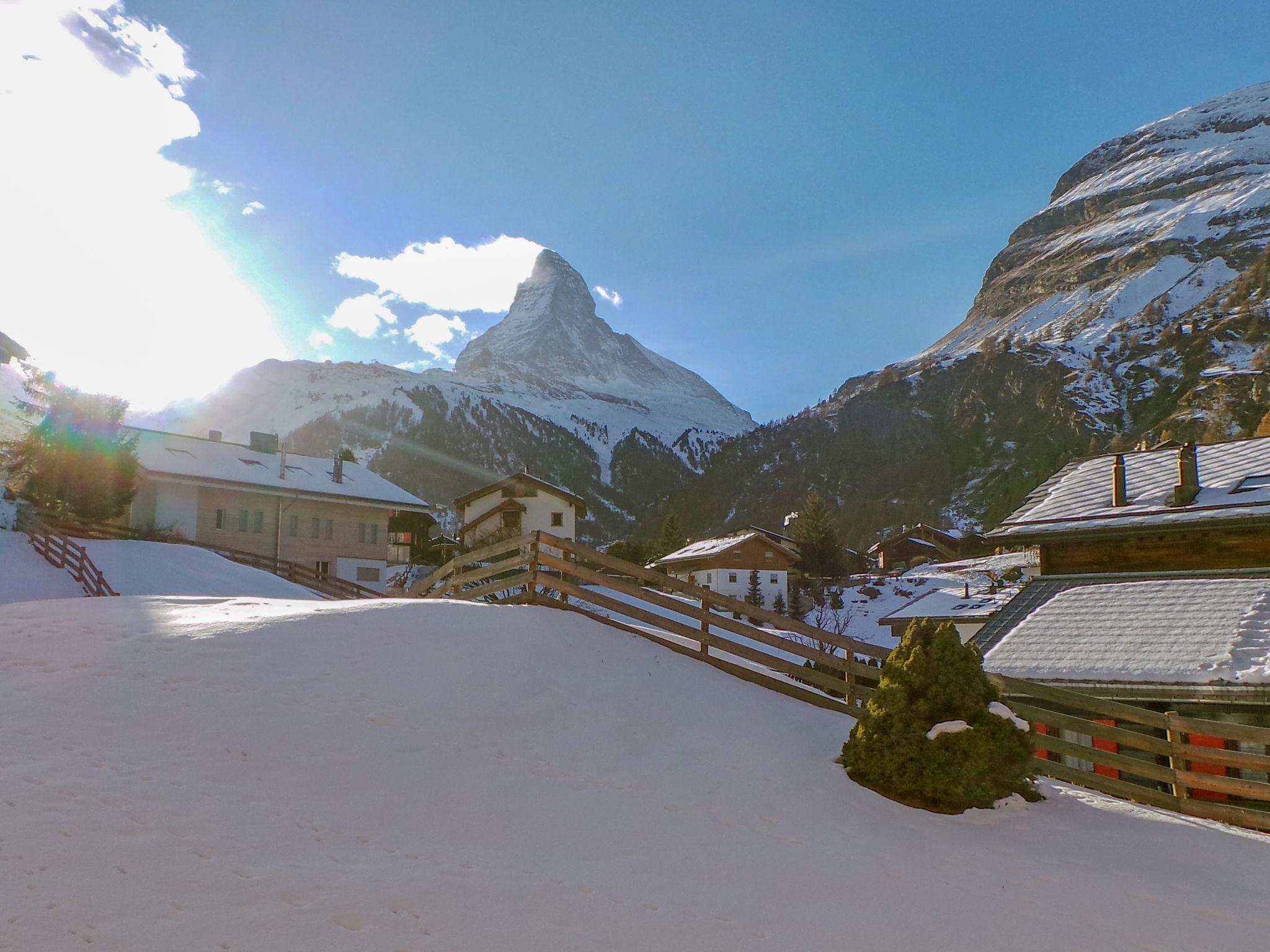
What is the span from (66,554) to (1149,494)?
3319 cm

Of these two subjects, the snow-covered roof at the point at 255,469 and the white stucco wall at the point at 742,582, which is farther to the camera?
the white stucco wall at the point at 742,582

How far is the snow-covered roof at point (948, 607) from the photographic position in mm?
28594

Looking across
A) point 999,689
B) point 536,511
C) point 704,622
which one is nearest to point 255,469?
point 536,511

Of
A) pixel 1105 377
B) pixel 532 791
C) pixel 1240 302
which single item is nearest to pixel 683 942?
pixel 532 791

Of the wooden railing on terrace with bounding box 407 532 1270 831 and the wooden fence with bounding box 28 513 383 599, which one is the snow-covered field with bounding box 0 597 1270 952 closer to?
the wooden railing on terrace with bounding box 407 532 1270 831

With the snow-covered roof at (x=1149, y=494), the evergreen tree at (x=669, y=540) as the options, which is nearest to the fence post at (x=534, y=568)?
the snow-covered roof at (x=1149, y=494)

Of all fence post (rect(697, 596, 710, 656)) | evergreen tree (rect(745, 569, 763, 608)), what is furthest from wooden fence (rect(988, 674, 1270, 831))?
evergreen tree (rect(745, 569, 763, 608))

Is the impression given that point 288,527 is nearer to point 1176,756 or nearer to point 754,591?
point 754,591

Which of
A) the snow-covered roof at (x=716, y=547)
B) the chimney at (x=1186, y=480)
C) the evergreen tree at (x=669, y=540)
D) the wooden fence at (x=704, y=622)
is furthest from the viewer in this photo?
the evergreen tree at (x=669, y=540)

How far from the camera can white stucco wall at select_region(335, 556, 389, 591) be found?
4406 cm

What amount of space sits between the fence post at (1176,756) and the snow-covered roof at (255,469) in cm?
4007

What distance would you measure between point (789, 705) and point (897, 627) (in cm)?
2310

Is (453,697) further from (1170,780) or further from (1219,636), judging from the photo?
(1219,636)

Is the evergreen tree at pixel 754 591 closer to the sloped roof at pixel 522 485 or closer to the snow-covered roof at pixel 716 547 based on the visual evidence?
the snow-covered roof at pixel 716 547
